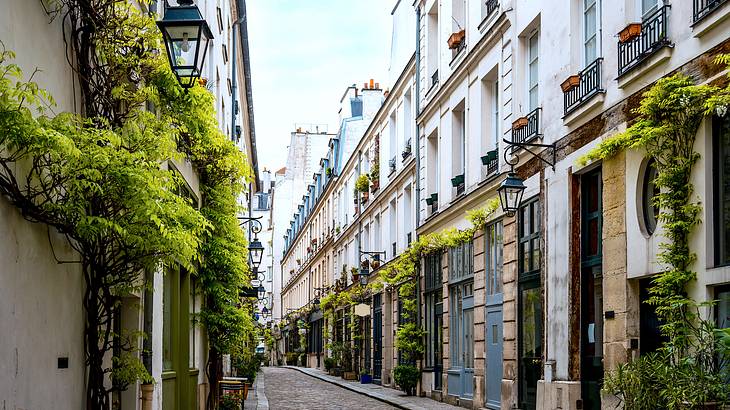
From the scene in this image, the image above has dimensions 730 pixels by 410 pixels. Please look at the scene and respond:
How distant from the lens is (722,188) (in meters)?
9.01

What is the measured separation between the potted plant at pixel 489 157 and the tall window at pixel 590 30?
4.24m

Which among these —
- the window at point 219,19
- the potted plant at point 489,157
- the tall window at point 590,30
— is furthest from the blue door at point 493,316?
the window at point 219,19

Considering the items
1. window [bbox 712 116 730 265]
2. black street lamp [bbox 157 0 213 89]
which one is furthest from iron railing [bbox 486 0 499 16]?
black street lamp [bbox 157 0 213 89]

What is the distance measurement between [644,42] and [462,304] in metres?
9.59

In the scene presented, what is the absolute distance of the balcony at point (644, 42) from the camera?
32.7 feet

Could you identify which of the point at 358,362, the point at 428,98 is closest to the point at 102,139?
the point at 428,98

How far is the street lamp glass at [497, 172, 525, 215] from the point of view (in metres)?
13.8

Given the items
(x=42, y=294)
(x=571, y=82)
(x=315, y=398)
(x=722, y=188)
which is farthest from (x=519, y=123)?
(x=315, y=398)

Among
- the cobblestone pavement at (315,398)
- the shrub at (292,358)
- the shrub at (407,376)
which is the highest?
the shrub at (407,376)

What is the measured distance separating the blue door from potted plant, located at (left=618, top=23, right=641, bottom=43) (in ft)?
20.3

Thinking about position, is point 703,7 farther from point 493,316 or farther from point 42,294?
point 493,316

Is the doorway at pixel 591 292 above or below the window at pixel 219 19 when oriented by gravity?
below

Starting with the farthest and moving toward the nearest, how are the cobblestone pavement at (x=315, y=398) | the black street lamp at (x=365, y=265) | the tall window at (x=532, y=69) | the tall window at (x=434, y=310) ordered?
the black street lamp at (x=365, y=265), the tall window at (x=434, y=310), the cobblestone pavement at (x=315, y=398), the tall window at (x=532, y=69)

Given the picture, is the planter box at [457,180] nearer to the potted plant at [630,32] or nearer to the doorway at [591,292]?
the doorway at [591,292]
